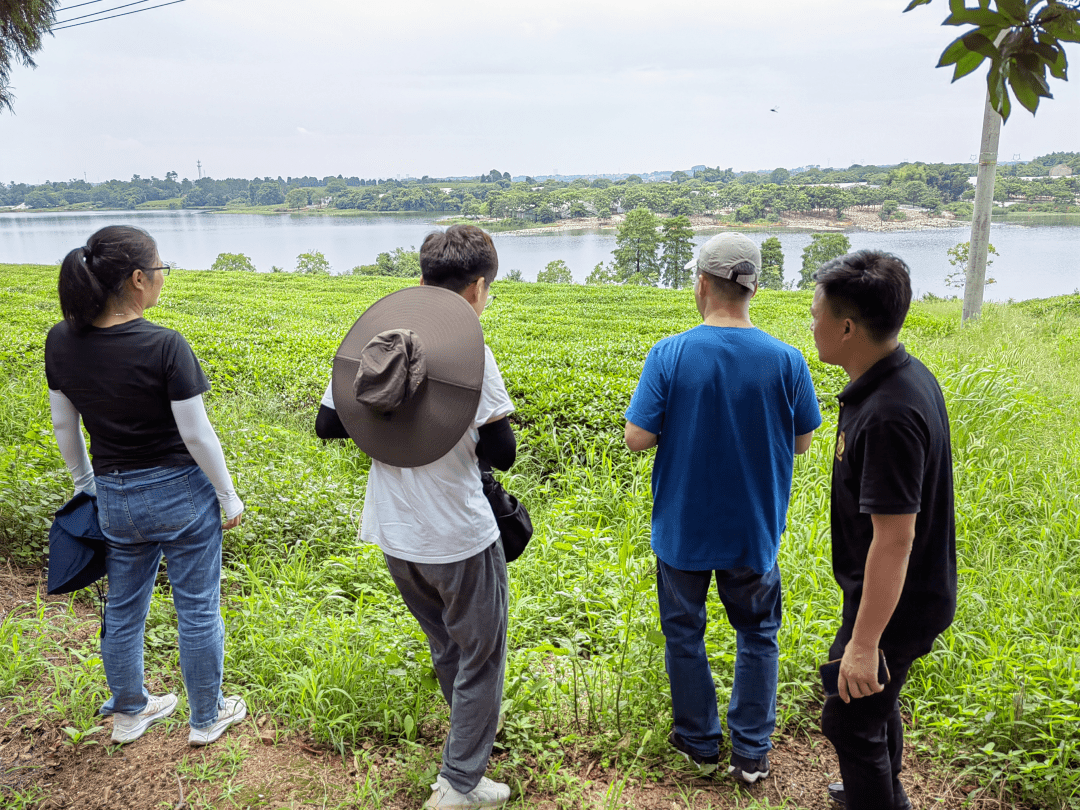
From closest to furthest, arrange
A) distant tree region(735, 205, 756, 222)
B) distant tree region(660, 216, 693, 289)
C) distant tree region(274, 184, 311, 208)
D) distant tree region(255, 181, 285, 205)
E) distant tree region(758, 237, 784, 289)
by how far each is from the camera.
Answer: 1. distant tree region(758, 237, 784, 289)
2. distant tree region(660, 216, 693, 289)
3. distant tree region(735, 205, 756, 222)
4. distant tree region(255, 181, 285, 205)
5. distant tree region(274, 184, 311, 208)

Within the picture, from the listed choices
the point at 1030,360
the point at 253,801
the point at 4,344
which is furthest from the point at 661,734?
the point at 4,344

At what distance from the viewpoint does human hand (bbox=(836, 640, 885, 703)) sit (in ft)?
5.71

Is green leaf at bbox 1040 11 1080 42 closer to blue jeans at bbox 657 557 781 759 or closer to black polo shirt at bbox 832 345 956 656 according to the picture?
black polo shirt at bbox 832 345 956 656

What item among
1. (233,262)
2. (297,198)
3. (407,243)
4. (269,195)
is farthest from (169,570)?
(269,195)

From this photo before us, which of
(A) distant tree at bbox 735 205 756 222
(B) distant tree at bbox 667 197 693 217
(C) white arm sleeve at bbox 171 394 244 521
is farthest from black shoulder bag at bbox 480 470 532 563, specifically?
(B) distant tree at bbox 667 197 693 217

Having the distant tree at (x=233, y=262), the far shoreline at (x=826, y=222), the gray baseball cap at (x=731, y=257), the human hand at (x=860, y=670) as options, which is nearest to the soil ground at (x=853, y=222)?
the far shoreline at (x=826, y=222)

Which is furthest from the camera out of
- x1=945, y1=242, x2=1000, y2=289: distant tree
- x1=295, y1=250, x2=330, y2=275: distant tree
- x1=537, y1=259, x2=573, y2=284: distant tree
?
x1=537, y1=259, x2=573, y2=284: distant tree

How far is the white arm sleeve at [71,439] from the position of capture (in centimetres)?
238

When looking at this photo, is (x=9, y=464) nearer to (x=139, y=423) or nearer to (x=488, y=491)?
Answer: (x=139, y=423)

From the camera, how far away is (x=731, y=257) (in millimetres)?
2107

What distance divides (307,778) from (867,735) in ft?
5.79

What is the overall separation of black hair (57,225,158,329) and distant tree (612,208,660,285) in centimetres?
5041

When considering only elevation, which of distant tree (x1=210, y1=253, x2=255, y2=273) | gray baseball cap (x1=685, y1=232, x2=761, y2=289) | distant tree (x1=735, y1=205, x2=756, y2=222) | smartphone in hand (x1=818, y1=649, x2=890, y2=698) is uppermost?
distant tree (x1=735, y1=205, x2=756, y2=222)

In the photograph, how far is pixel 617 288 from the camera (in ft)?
74.3
